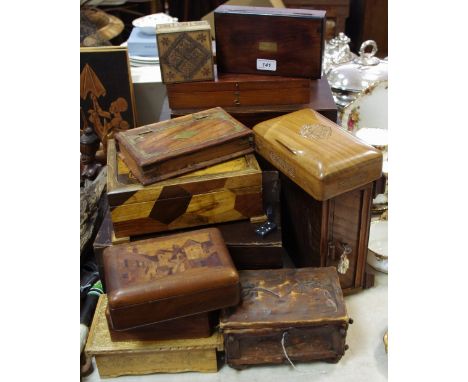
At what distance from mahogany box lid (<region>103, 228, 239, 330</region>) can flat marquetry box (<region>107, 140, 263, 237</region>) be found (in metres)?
0.13

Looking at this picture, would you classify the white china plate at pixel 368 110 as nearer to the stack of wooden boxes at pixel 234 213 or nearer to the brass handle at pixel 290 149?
the stack of wooden boxes at pixel 234 213

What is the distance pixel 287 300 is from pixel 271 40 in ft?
2.57

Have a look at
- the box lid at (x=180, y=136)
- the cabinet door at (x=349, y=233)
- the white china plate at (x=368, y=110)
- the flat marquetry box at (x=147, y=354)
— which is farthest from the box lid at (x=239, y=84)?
the flat marquetry box at (x=147, y=354)

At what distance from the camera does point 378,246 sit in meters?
1.47

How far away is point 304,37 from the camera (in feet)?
4.91

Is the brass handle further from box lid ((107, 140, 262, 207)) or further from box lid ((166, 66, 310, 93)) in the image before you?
box lid ((166, 66, 310, 93))

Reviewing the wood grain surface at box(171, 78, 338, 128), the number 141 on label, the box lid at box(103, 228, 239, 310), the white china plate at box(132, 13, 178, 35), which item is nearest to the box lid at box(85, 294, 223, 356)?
Answer: the box lid at box(103, 228, 239, 310)

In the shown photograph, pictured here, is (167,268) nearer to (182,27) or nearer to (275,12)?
(182,27)

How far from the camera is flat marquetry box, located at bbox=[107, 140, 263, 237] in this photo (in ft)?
3.99

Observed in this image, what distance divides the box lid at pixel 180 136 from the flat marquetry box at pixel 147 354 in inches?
15.4

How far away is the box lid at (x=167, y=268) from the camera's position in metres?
1.02

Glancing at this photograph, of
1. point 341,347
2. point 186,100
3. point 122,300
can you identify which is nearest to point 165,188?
point 122,300

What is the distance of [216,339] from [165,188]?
362mm

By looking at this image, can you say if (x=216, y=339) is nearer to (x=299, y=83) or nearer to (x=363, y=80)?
(x=299, y=83)
